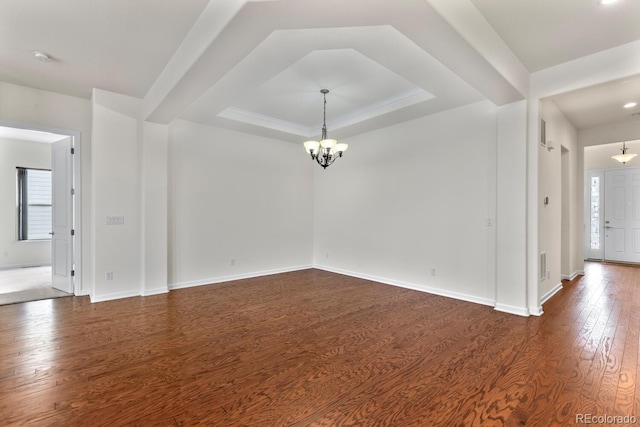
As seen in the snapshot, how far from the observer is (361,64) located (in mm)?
3549

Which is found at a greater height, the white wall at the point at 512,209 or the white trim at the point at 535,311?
the white wall at the point at 512,209

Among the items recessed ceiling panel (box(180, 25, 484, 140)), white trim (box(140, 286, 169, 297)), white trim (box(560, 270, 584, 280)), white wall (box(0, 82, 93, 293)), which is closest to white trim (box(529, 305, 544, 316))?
white trim (box(560, 270, 584, 280))

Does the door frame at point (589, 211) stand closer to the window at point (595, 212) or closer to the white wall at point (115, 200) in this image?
the window at point (595, 212)

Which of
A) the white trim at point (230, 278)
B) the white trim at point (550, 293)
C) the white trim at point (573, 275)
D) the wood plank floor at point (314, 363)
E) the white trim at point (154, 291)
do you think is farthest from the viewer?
the white trim at point (573, 275)

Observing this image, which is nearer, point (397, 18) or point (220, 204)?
point (397, 18)

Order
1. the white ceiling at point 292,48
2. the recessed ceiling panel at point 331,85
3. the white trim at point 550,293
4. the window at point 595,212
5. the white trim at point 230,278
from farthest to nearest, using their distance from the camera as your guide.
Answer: the window at point 595,212
the white trim at point 230,278
the white trim at point 550,293
the recessed ceiling panel at point 331,85
the white ceiling at point 292,48

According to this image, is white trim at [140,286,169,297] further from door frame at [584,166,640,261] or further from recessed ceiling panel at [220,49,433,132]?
door frame at [584,166,640,261]

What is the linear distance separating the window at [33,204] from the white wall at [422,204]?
692cm

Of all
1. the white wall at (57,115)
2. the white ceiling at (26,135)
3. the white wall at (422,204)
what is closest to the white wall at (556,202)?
the white wall at (422,204)

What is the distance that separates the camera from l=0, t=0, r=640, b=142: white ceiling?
2.28 metres

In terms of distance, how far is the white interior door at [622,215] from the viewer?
7.16 meters

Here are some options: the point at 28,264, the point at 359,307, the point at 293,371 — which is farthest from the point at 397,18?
the point at 28,264

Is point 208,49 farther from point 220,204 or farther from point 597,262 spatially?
point 597,262

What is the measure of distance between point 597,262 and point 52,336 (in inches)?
419
